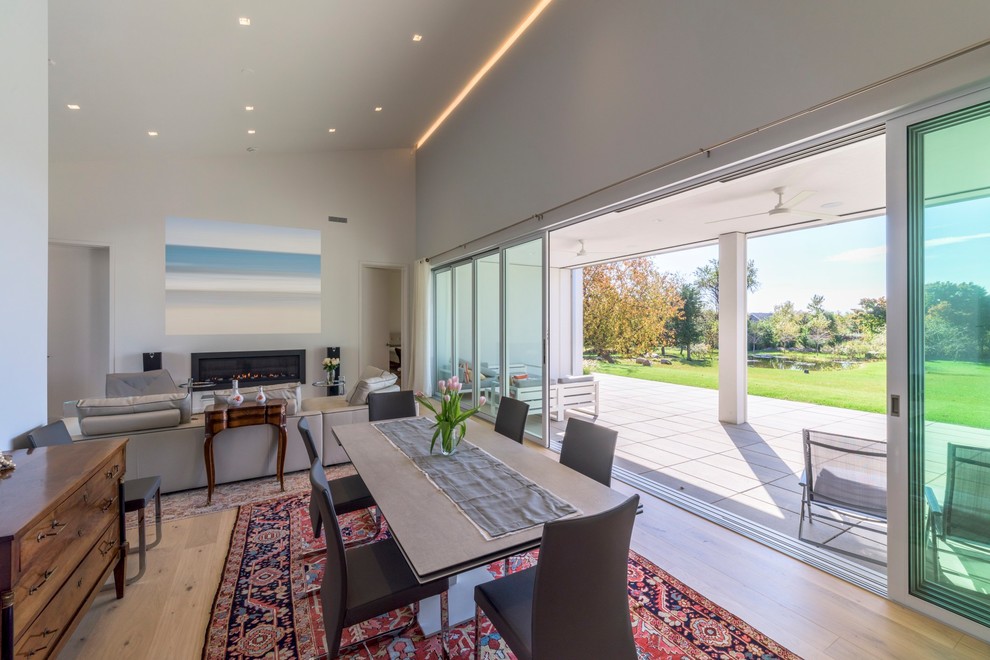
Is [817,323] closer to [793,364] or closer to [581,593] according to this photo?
[793,364]

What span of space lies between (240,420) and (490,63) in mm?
4865

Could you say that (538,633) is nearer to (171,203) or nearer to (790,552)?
(790,552)

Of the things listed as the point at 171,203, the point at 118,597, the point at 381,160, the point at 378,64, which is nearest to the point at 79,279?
the point at 171,203

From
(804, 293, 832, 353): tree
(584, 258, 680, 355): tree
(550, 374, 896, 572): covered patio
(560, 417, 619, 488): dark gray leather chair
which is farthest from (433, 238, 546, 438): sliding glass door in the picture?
(804, 293, 832, 353): tree

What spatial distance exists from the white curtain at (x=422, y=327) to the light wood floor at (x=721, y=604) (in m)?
4.64

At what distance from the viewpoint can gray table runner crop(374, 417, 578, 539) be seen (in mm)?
1430

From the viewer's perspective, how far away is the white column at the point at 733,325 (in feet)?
17.0

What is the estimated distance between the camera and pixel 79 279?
5.65 metres

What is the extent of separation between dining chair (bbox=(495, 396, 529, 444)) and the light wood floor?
96 cm

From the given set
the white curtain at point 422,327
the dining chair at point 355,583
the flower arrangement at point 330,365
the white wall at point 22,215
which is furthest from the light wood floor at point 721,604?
the white curtain at point 422,327

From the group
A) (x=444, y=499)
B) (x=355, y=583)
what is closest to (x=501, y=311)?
(x=444, y=499)

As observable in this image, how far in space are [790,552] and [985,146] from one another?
6.97 feet

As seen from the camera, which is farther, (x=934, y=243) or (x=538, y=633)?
(x=934, y=243)

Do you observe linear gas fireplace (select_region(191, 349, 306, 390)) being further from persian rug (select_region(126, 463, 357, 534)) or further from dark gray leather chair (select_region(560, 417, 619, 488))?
dark gray leather chair (select_region(560, 417, 619, 488))
